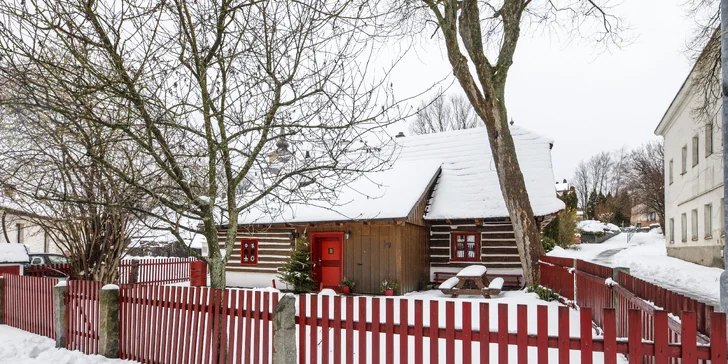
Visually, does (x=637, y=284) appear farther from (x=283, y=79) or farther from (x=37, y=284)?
(x=37, y=284)

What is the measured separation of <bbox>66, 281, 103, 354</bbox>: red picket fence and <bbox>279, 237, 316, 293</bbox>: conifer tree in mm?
8576

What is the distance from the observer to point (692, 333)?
136 inches

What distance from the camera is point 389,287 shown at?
15.3 metres

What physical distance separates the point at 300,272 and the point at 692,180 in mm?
19309

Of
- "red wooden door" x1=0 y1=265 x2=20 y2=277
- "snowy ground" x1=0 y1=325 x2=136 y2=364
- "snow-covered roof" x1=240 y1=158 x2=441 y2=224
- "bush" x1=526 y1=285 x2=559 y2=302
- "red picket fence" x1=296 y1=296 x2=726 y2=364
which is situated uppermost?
"snow-covered roof" x1=240 y1=158 x2=441 y2=224

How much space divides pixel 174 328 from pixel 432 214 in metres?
12.1

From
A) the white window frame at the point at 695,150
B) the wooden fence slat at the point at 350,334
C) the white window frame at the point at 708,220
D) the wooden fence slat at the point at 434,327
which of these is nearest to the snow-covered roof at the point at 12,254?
the wooden fence slat at the point at 350,334

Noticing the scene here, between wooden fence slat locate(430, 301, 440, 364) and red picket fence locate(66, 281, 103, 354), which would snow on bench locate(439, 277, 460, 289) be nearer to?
red picket fence locate(66, 281, 103, 354)

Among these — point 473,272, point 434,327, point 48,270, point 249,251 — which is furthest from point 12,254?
point 434,327

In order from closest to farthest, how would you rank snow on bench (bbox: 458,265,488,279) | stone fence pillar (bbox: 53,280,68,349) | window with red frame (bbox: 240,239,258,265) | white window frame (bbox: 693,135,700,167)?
1. stone fence pillar (bbox: 53,280,68,349)
2. snow on bench (bbox: 458,265,488,279)
3. window with red frame (bbox: 240,239,258,265)
4. white window frame (bbox: 693,135,700,167)

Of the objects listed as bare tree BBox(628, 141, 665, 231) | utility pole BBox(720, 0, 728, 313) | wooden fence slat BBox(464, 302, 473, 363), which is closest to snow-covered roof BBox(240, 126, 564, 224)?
wooden fence slat BBox(464, 302, 473, 363)

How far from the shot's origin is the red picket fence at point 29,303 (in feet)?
28.7

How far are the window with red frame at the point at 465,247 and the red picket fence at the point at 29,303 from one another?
12613mm

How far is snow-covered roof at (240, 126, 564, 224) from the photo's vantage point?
53.4 feet
